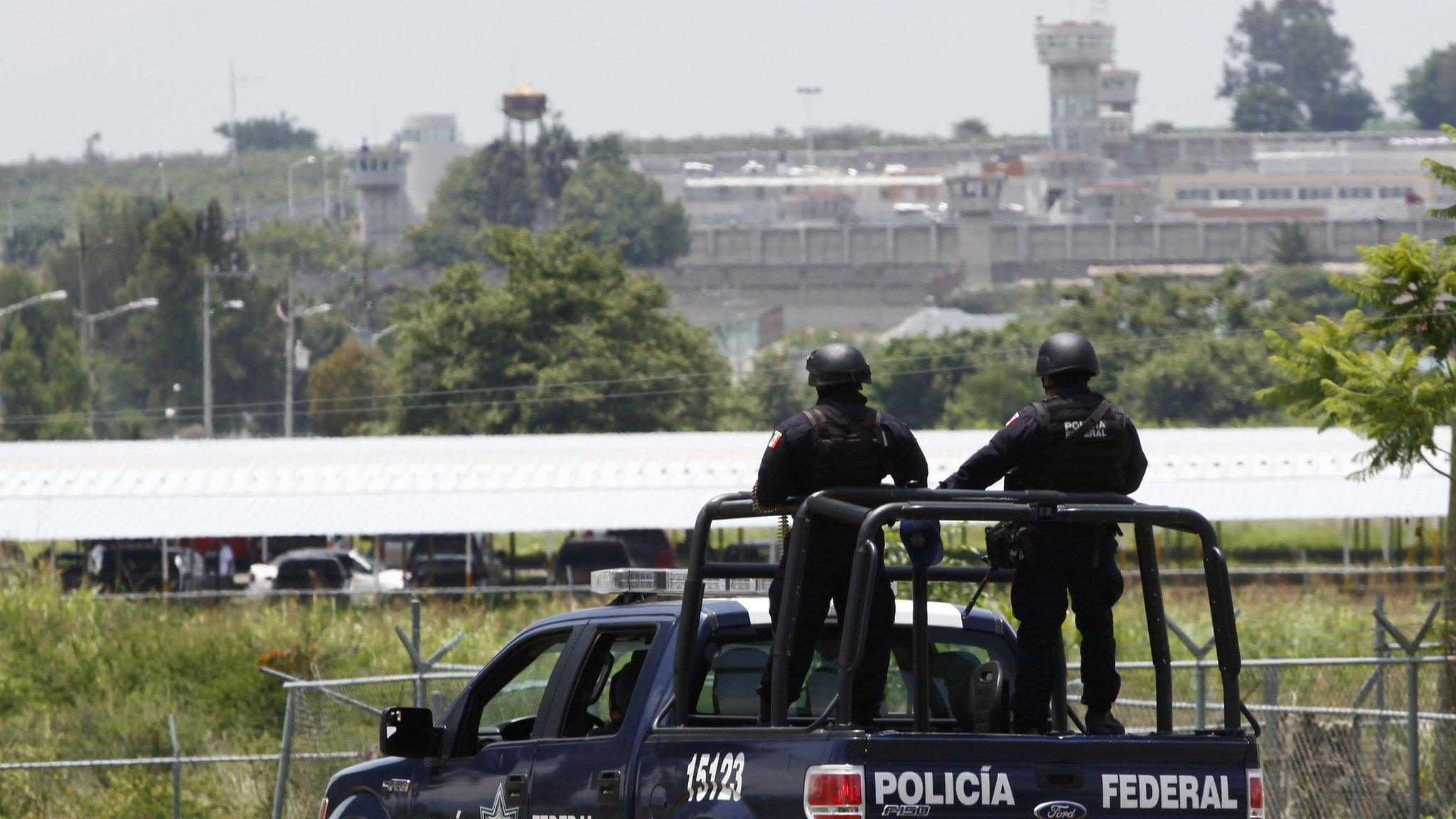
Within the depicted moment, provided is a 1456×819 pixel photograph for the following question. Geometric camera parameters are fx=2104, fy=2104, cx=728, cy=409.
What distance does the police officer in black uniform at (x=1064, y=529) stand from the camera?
721 centimetres

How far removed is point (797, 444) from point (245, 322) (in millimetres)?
132438

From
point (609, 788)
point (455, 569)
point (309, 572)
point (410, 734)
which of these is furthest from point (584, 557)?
point (609, 788)

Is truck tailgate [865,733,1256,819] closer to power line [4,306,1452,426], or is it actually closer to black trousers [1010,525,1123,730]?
black trousers [1010,525,1123,730]

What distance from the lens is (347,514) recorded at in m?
41.9

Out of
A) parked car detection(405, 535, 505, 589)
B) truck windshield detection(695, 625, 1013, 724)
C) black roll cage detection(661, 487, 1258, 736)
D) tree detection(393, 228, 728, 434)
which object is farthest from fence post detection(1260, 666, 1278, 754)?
tree detection(393, 228, 728, 434)

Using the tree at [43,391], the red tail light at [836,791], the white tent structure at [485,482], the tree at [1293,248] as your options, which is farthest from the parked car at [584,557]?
the tree at [1293,248]

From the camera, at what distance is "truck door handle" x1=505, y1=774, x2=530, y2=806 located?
7938 mm

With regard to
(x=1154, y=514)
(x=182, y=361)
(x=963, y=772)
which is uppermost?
(x=1154, y=514)

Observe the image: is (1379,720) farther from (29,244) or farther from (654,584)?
(29,244)

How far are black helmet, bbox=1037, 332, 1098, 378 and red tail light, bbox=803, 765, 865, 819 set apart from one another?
1.88 m

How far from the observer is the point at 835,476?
752 cm

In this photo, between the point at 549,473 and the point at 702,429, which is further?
the point at 702,429

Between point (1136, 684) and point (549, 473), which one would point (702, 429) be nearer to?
point (549, 473)

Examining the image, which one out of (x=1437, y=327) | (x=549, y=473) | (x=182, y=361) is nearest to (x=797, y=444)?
(x=1437, y=327)
